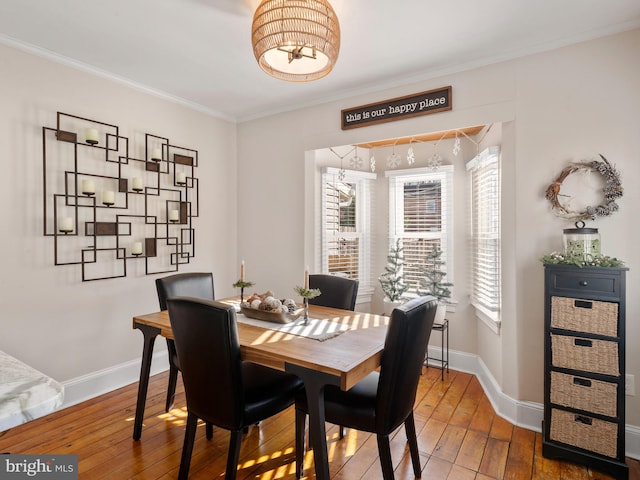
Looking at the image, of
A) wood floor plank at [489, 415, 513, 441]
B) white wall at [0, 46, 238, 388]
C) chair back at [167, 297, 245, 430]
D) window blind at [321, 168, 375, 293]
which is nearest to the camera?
chair back at [167, 297, 245, 430]

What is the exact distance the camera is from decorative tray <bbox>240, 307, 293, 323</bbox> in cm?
228

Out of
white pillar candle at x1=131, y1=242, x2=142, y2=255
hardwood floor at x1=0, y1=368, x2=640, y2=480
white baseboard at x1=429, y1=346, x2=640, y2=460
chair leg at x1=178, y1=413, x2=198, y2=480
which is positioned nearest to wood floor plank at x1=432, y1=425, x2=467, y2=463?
hardwood floor at x1=0, y1=368, x2=640, y2=480

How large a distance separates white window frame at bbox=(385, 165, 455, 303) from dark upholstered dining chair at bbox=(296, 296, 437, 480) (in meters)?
2.02

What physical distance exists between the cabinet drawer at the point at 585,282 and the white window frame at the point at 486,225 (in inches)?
25.8

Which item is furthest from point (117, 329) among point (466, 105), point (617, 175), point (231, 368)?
point (617, 175)

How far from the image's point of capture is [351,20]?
225 cm

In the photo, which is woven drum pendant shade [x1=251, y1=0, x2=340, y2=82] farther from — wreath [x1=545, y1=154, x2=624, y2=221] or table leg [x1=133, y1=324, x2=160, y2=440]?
table leg [x1=133, y1=324, x2=160, y2=440]

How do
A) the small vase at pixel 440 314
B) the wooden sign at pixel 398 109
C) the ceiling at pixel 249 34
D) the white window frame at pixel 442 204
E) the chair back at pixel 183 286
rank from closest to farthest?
the ceiling at pixel 249 34
the chair back at pixel 183 286
the wooden sign at pixel 398 109
the small vase at pixel 440 314
the white window frame at pixel 442 204

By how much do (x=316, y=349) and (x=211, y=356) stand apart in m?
0.50

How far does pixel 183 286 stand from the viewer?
2.79 metres

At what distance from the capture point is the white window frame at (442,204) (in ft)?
12.2

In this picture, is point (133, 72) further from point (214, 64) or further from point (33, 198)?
point (33, 198)

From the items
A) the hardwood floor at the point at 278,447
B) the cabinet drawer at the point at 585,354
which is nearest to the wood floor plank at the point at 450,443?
the hardwood floor at the point at 278,447

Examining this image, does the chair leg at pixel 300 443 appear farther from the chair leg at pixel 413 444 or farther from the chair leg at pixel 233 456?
the chair leg at pixel 413 444
